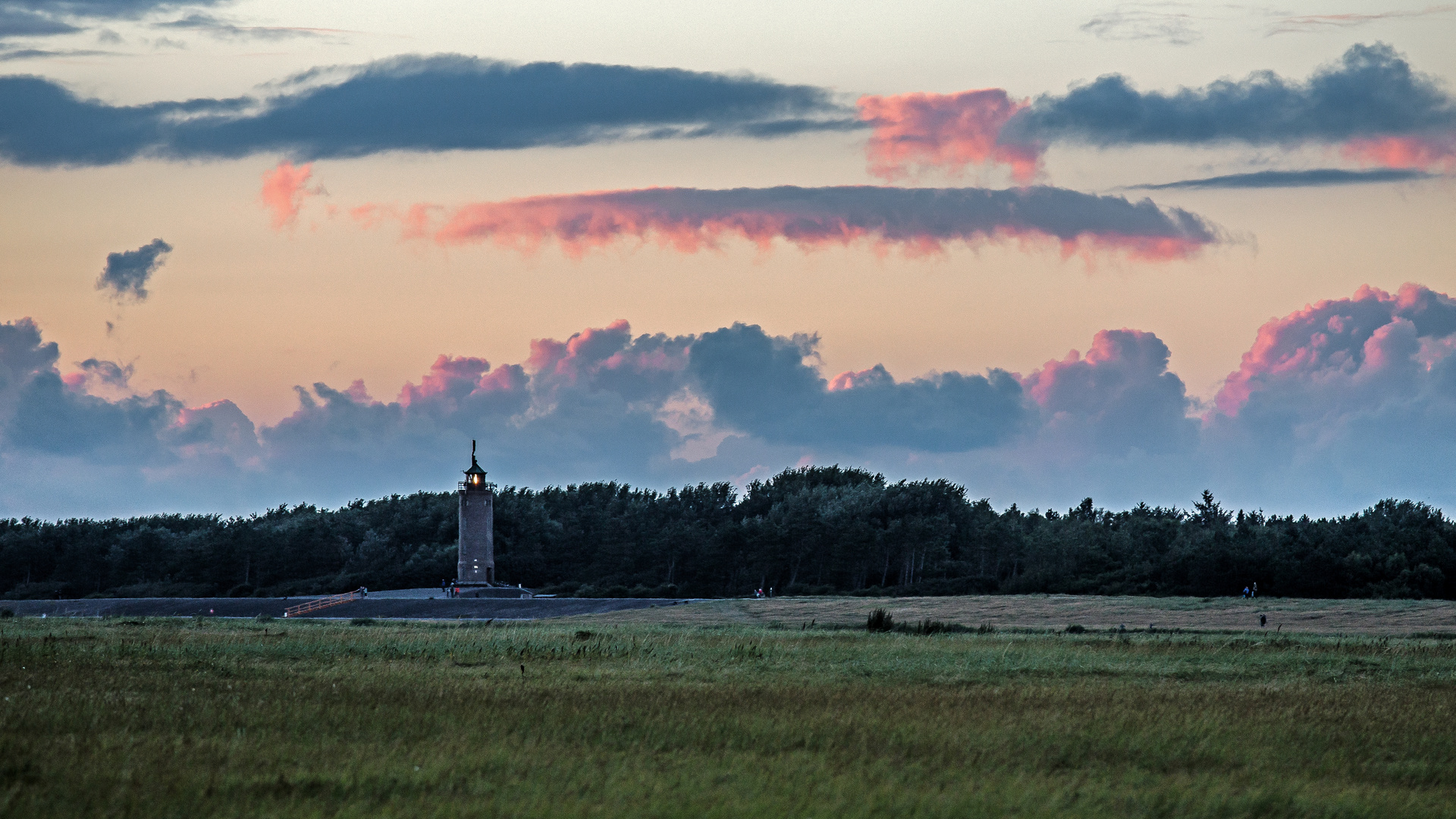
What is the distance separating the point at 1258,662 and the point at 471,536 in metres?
85.5

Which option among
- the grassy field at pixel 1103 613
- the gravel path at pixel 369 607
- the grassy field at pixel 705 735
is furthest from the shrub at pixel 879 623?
the gravel path at pixel 369 607

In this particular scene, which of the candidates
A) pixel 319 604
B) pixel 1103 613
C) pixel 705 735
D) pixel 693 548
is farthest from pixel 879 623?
pixel 693 548

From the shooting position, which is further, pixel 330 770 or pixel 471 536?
pixel 471 536

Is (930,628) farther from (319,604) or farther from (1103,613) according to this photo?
(319,604)

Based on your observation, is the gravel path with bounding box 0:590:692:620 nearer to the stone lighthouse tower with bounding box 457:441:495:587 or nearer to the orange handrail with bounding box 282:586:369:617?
the orange handrail with bounding box 282:586:369:617

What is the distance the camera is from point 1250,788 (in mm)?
16828

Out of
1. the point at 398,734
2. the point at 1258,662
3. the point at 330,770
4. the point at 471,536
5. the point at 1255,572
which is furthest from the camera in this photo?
the point at 471,536

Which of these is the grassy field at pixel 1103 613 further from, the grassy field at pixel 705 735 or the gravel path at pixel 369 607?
the grassy field at pixel 705 735

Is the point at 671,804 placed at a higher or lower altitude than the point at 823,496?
lower

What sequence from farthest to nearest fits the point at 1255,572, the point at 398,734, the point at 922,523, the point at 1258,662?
the point at 922,523 → the point at 1255,572 → the point at 1258,662 → the point at 398,734

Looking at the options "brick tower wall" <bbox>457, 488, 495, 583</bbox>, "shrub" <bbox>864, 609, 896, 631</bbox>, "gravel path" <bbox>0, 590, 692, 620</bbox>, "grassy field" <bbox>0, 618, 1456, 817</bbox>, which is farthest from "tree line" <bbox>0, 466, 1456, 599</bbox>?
"grassy field" <bbox>0, 618, 1456, 817</bbox>

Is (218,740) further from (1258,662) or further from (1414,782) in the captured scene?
(1258,662)

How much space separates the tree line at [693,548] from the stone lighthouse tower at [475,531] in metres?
7.88

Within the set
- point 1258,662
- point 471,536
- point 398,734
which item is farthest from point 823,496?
point 398,734
